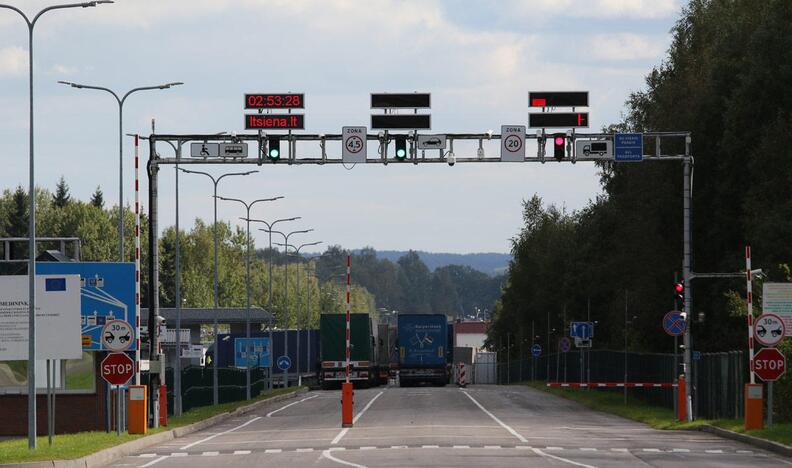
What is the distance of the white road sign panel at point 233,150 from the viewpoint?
39531 mm

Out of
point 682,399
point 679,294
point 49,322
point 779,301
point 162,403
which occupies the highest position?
point 779,301

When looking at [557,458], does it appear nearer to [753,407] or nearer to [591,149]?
[753,407]

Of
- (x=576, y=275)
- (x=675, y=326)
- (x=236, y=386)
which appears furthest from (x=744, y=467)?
(x=576, y=275)

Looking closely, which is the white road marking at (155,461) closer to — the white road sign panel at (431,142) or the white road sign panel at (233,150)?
the white road sign panel at (233,150)

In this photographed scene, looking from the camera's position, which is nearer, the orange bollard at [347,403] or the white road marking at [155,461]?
the white road marking at [155,461]

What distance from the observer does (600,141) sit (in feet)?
130

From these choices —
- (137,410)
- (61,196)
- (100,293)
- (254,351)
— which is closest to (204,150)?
(100,293)

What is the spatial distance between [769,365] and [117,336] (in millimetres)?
13655

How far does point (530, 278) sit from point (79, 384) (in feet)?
273

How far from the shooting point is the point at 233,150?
39.6 m

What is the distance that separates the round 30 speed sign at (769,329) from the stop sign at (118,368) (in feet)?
42.7

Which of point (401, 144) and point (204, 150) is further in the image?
point (204, 150)

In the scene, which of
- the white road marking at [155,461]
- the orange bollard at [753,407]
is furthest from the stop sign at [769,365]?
the white road marking at [155,461]

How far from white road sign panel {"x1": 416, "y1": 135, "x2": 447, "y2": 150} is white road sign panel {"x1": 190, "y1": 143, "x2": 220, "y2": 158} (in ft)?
17.7
